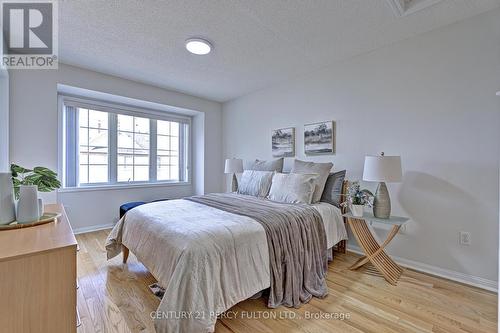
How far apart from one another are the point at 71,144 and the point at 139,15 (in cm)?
256

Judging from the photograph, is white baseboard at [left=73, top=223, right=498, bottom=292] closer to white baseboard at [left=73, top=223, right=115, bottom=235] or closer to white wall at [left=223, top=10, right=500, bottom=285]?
white wall at [left=223, top=10, right=500, bottom=285]

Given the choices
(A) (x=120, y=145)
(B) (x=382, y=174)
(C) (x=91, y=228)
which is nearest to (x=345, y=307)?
(B) (x=382, y=174)

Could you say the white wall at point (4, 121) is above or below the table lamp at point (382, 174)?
above

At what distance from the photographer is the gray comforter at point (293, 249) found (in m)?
Answer: 1.78

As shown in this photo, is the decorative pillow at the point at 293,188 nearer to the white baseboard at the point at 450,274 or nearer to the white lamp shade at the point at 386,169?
the white lamp shade at the point at 386,169

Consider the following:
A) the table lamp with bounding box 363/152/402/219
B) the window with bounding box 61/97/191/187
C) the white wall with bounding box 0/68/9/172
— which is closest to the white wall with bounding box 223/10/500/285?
the table lamp with bounding box 363/152/402/219

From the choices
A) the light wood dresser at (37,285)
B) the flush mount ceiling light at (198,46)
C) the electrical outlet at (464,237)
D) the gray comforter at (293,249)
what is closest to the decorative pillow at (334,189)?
the gray comforter at (293,249)

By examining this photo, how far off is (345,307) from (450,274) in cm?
128

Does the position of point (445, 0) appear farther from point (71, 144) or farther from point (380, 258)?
point (71, 144)

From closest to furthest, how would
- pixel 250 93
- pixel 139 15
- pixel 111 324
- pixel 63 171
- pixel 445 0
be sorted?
pixel 111 324 → pixel 445 0 → pixel 139 15 → pixel 63 171 → pixel 250 93

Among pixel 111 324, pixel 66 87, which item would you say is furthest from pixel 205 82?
pixel 111 324

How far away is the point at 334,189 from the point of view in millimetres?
2748

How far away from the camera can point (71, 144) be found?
3572 millimetres

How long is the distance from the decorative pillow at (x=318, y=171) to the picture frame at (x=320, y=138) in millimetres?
361
